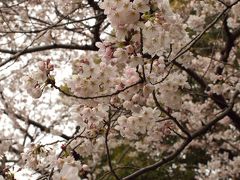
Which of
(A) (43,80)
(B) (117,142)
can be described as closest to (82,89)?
(A) (43,80)

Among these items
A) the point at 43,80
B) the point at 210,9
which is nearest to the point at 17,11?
the point at 210,9

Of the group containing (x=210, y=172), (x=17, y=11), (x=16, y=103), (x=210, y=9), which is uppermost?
(x=16, y=103)

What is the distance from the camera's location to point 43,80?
2.76m

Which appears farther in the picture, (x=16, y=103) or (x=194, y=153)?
(x=194, y=153)

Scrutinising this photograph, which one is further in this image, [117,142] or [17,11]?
[117,142]

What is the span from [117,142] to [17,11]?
4.92 meters

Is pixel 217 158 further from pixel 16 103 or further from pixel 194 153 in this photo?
pixel 16 103

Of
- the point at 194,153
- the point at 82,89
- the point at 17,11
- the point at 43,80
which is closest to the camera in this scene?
the point at 43,80

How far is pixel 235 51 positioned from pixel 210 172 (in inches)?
101

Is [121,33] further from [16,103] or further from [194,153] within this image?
[194,153]

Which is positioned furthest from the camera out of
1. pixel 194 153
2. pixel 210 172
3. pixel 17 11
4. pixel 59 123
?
pixel 194 153

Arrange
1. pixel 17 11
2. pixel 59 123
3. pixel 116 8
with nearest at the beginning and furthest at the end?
pixel 116 8 → pixel 17 11 → pixel 59 123

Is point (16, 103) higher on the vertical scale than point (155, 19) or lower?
higher

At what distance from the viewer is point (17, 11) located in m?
7.14
